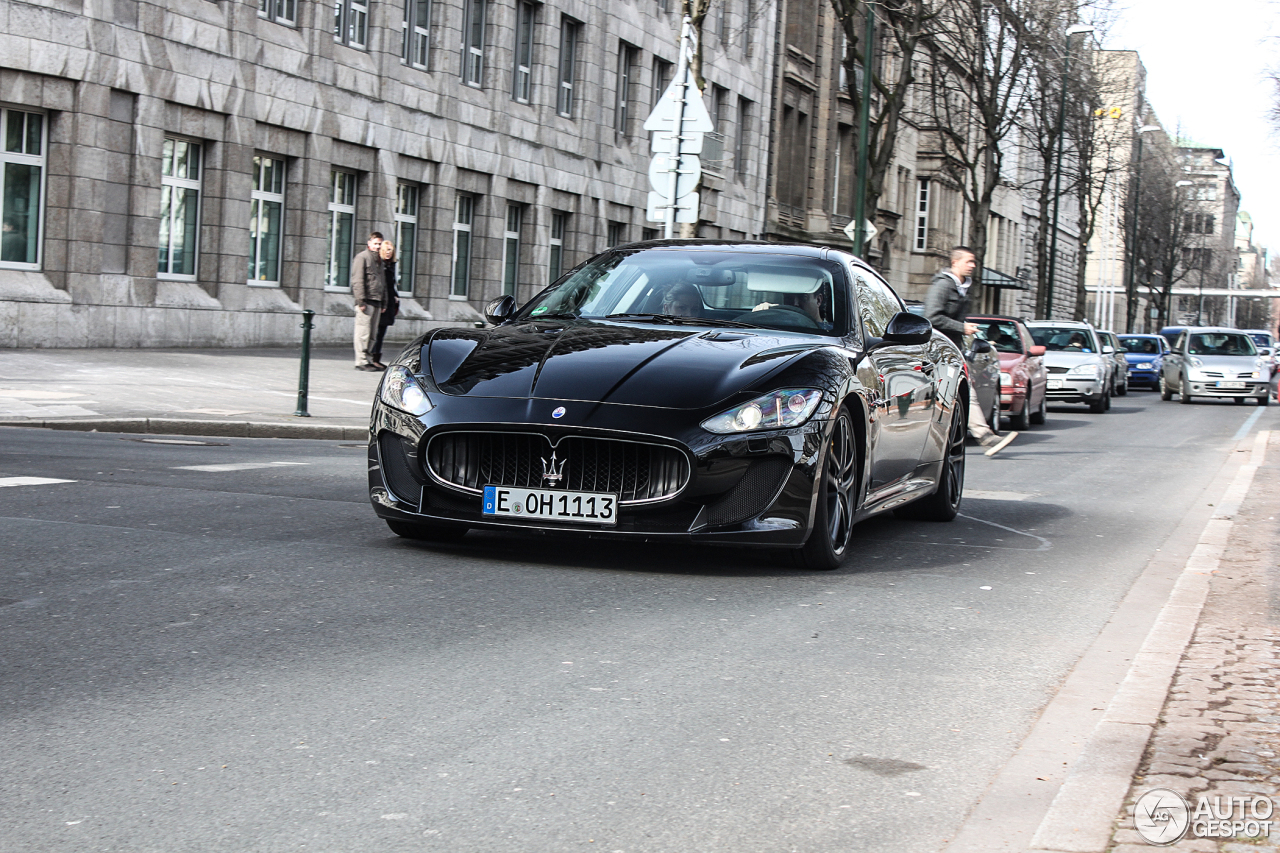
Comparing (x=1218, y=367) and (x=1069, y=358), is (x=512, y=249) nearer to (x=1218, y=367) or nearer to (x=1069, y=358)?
(x=1069, y=358)

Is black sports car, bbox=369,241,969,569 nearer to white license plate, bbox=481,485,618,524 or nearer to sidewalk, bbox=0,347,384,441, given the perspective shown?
white license plate, bbox=481,485,618,524

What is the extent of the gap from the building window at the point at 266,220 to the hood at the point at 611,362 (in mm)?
19430

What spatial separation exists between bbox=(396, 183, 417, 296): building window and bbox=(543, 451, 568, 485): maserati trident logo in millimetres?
24793

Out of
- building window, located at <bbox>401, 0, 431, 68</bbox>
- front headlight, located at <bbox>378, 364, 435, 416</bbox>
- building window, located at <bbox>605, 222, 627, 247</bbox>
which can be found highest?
building window, located at <bbox>401, 0, 431, 68</bbox>

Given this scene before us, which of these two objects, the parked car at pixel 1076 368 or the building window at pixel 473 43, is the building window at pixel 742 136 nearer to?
the building window at pixel 473 43

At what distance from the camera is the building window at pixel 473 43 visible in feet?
109

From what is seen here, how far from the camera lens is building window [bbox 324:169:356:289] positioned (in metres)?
28.9

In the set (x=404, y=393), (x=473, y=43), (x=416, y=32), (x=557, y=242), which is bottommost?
(x=404, y=393)

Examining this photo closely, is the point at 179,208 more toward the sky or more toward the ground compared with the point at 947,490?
more toward the sky

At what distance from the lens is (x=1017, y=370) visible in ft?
74.0

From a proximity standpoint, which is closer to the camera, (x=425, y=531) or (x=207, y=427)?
(x=425, y=531)

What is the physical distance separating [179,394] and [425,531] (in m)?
9.26

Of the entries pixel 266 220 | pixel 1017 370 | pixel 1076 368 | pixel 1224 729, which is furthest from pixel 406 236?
Answer: pixel 1224 729

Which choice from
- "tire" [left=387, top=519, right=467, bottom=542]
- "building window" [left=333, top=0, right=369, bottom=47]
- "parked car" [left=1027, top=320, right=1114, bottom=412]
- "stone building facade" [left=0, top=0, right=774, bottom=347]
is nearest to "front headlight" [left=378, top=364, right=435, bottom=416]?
"tire" [left=387, top=519, right=467, bottom=542]
